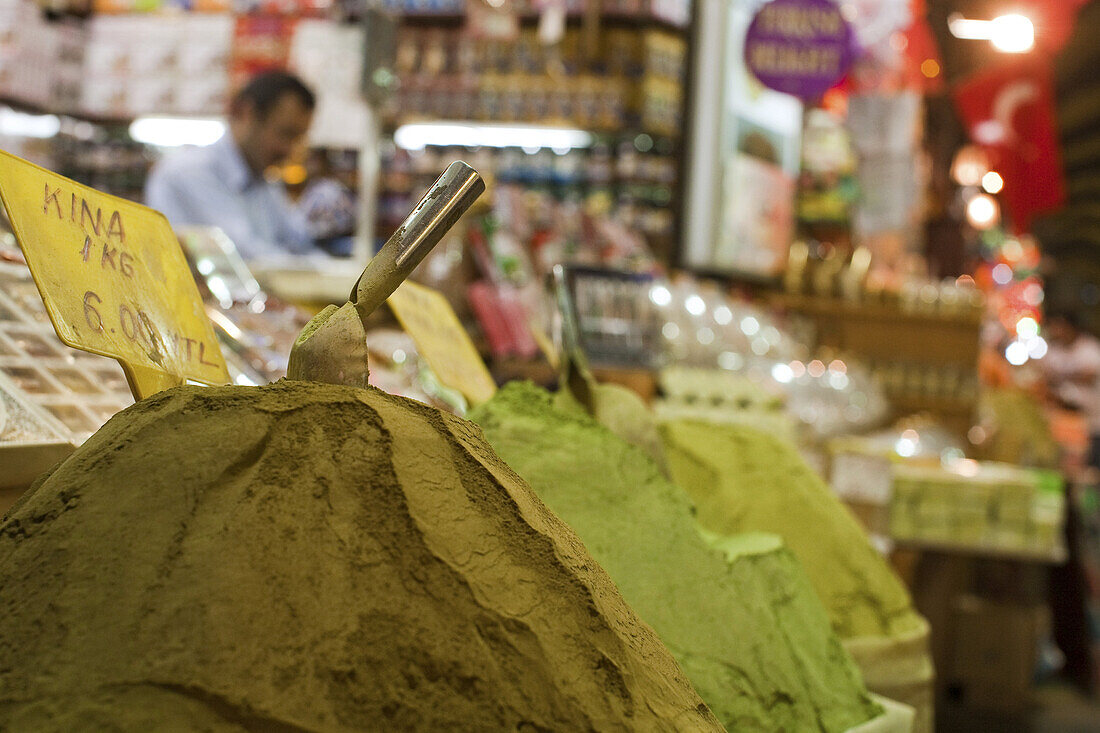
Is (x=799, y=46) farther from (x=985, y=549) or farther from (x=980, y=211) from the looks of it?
(x=980, y=211)

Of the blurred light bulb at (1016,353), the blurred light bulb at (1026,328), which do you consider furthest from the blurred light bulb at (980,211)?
the blurred light bulb at (1026,328)

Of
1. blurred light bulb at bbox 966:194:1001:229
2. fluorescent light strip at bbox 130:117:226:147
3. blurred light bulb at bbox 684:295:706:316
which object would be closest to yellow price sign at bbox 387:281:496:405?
blurred light bulb at bbox 684:295:706:316

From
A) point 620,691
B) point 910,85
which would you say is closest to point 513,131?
point 910,85

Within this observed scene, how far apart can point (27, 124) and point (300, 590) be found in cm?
540

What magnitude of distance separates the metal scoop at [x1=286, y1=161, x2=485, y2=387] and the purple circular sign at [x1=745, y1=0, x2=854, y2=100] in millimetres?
3883

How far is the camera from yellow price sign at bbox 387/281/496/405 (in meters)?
1.00

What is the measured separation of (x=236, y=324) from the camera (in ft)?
4.08

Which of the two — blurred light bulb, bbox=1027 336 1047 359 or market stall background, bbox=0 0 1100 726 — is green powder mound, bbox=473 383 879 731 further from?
blurred light bulb, bbox=1027 336 1047 359

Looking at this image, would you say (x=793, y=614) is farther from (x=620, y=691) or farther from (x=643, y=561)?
(x=620, y=691)

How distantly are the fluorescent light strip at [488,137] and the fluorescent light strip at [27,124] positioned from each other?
1.72 metres

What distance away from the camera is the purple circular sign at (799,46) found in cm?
421

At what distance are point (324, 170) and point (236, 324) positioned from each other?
4073mm

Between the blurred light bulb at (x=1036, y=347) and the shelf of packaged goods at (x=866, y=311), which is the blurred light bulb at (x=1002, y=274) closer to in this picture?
the blurred light bulb at (x=1036, y=347)

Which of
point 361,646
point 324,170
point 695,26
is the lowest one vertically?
point 361,646
